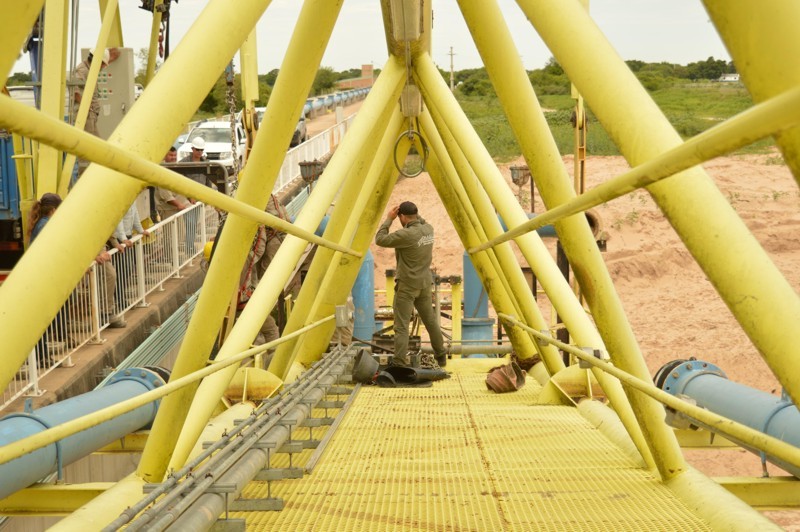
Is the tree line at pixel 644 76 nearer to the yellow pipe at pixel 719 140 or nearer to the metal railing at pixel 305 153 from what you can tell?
the metal railing at pixel 305 153

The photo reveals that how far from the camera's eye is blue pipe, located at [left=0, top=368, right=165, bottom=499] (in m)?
5.22

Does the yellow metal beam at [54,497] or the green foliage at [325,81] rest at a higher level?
the green foliage at [325,81]

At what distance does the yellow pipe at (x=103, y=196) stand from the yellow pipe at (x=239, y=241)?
102cm

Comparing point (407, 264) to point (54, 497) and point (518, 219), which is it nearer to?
point (518, 219)

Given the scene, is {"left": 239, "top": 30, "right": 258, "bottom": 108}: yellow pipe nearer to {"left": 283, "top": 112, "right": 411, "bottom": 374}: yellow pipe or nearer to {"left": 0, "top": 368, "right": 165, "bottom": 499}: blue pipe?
{"left": 283, "top": 112, "right": 411, "bottom": 374}: yellow pipe

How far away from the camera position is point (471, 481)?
5078 millimetres

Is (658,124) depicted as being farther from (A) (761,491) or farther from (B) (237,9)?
(A) (761,491)

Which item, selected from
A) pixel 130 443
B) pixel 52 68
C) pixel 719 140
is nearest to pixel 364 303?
pixel 52 68

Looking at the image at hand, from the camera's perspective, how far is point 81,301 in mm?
10945

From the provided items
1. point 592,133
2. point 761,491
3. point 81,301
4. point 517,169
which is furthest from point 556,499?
point 592,133

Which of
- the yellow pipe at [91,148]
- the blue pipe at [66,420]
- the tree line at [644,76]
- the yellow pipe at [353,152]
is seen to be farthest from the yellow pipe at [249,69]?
the tree line at [644,76]

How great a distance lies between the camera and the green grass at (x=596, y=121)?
1953 inches

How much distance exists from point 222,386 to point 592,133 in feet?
176

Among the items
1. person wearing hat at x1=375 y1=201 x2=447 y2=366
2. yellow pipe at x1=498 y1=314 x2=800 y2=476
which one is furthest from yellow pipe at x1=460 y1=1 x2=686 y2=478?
person wearing hat at x1=375 y1=201 x2=447 y2=366
